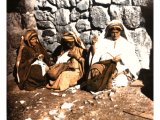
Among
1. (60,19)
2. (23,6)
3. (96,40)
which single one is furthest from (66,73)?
(23,6)

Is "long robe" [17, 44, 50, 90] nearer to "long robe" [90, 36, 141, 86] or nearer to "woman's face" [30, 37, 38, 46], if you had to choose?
"woman's face" [30, 37, 38, 46]

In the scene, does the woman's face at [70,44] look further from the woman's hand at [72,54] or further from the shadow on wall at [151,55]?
the shadow on wall at [151,55]

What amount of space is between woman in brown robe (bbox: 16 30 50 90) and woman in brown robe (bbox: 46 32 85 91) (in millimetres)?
227

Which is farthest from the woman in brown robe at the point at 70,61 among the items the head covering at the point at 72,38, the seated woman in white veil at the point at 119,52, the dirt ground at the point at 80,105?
the seated woman in white veil at the point at 119,52

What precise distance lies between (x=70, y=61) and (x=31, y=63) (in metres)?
0.76

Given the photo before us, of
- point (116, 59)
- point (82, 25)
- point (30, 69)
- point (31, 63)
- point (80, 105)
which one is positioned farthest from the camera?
point (82, 25)

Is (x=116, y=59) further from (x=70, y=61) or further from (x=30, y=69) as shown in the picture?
(x=30, y=69)

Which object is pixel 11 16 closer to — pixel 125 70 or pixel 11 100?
pixel 11 100

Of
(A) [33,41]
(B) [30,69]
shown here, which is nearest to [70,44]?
(A) [33,41]

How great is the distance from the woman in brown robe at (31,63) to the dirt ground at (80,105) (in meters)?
0.22

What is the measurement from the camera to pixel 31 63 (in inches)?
280

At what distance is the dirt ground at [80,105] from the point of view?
19.2ft

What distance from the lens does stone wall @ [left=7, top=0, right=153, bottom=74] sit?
280 inches

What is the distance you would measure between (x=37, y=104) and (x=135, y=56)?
2.04m
